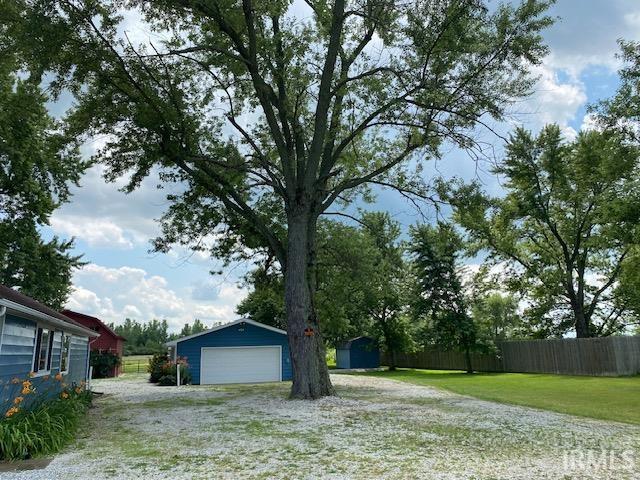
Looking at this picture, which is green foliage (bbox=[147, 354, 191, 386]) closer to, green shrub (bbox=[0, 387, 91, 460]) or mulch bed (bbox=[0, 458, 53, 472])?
green shrub (bbox=[0, 387, 91, 460])

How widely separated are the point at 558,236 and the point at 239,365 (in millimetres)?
19814

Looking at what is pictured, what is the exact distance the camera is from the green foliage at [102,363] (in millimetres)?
29031

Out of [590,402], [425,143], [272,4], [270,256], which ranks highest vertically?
[272,4]

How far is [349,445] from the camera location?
7.19 metres

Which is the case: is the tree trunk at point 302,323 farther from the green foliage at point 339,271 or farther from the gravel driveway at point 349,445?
the green foliage at point 339,271

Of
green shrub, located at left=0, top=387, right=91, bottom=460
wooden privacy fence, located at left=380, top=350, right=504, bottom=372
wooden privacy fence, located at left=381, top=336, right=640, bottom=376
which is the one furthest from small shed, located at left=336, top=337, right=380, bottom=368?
green shrub, located at left=0, top=387, right=91, bottom=460

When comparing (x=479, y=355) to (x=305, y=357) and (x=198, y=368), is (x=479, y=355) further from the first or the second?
(x=305, y=357)

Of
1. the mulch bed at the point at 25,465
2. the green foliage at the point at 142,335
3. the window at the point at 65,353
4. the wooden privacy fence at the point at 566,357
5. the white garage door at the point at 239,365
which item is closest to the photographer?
the mulch bed at the point at 25,465

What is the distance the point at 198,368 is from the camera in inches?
934

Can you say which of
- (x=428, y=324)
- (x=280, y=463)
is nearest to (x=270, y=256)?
(x=280, y=463)

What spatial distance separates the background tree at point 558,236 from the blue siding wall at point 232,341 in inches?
463

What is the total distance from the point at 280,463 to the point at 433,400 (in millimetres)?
8031

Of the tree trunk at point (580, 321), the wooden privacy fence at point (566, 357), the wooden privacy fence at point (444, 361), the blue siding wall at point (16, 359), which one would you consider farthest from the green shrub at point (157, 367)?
the tree trunk at point (580, 321)

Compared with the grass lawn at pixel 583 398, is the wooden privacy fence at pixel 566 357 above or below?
above
